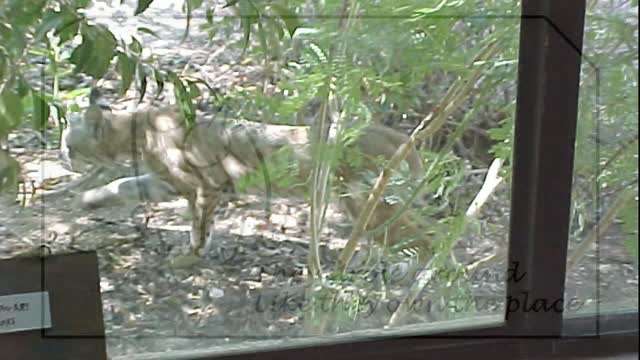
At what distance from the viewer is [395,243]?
4.45ft

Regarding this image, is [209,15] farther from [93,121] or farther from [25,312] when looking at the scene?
[25,312]

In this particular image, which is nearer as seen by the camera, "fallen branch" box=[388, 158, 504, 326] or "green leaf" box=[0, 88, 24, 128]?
"green leaf" box=[0, 88, 24, 128]

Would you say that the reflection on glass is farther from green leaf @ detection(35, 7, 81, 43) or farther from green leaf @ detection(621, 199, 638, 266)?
green leaf @ detection(35, 7, 81, 43)

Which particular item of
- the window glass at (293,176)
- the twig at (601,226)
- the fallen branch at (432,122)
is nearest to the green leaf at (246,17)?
the window glass at (293,176)

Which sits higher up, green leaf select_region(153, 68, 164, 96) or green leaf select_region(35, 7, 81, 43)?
green leaf select_region(35, 7, 81, 43)

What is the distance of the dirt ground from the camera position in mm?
1258

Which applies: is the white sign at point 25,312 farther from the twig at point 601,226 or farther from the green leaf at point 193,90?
Result: the twig at point 601,226

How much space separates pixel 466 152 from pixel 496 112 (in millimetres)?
64

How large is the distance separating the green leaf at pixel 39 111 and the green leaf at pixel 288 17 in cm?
29

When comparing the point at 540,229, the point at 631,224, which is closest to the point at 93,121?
the point at 540,229

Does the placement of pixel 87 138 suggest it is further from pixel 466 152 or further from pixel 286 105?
pixel 466 152

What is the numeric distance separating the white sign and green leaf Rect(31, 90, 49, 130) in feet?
0.67

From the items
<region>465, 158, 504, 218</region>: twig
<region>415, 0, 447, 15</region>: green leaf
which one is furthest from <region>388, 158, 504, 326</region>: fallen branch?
<region>415, 0, 447, 15</region>: green leaf

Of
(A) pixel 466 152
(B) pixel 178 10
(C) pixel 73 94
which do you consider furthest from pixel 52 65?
(A) pixel 466 152
